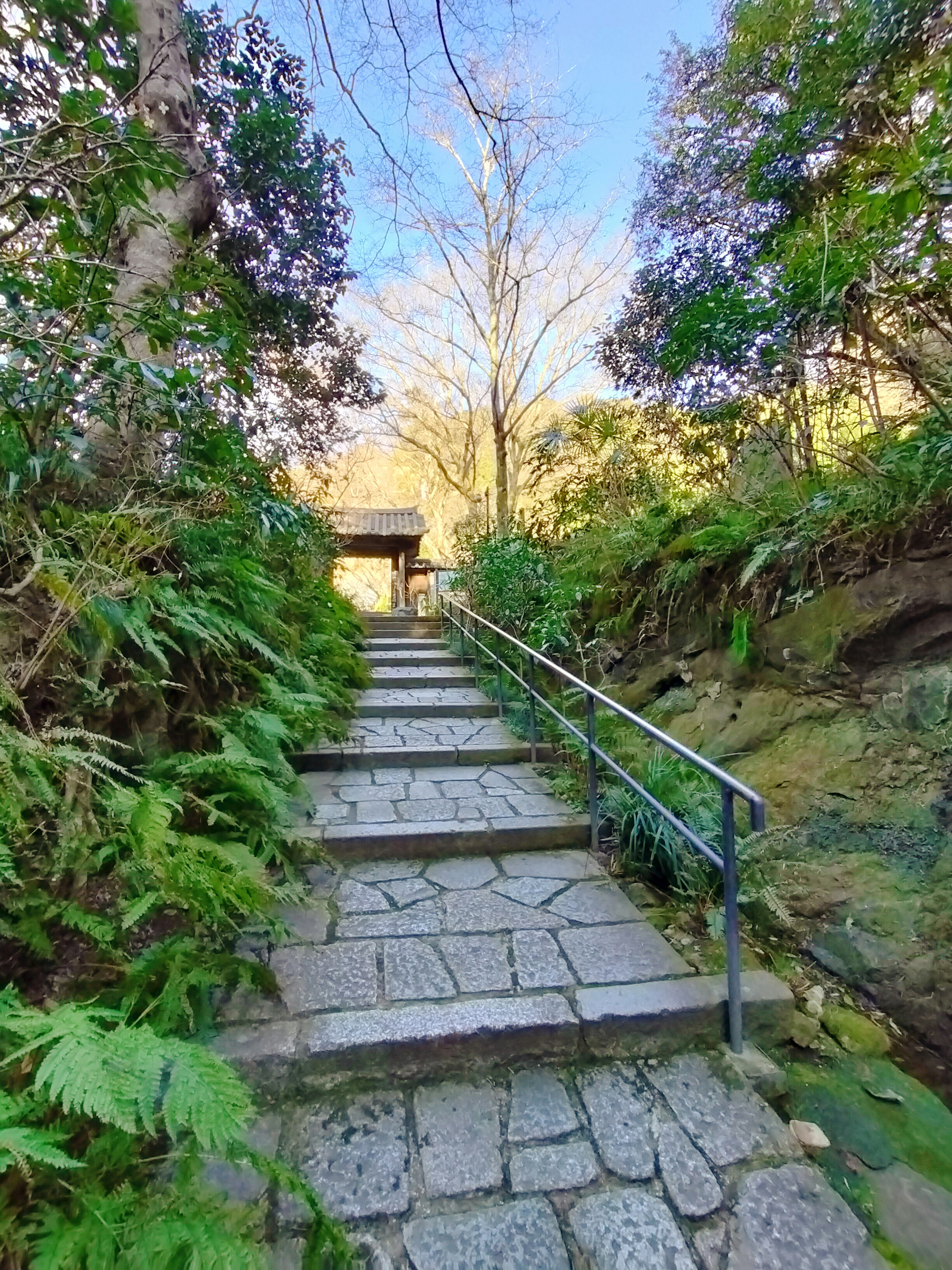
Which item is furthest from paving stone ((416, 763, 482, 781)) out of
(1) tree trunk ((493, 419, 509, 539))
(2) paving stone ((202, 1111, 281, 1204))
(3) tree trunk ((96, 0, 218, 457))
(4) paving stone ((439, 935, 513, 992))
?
(1) tree trunk ((493, 419, 509, 539))

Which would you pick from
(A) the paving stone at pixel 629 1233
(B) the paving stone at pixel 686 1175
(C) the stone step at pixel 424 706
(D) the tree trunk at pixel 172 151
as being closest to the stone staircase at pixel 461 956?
(B) the paving stone at pixel 686 1175

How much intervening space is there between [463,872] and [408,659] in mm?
3751

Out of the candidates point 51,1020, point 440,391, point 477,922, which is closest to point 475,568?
point 477,922

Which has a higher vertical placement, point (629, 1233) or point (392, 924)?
point (392, 924)

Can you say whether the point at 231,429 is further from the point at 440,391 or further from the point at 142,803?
the point at 440,391

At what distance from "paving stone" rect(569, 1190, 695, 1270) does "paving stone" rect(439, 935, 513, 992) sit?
0.53m

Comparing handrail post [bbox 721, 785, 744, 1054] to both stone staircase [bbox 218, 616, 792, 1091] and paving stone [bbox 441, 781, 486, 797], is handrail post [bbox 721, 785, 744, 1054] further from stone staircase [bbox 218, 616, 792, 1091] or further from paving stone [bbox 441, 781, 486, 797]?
paving stone [bbox 441, 781, 486, 797]

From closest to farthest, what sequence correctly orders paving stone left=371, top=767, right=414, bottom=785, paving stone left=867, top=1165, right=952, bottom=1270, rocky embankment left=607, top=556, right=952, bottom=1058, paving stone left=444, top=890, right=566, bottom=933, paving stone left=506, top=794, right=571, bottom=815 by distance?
paving stone left=867, top=1165, right=952, bottom=1270 → rocky embankment left=607, top=556, right=952, bottom=1058 → paving stone left=444, top=890, right=566, bottom=933 → paving stone left=506, top=794, right=571, bottom=815 → paving stone left=371, top=767, right=414, bottom=785

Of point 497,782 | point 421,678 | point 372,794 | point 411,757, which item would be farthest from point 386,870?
point 421,678

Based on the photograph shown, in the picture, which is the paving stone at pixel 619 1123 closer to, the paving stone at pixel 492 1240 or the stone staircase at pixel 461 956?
the stone staircase at pixel 461 956

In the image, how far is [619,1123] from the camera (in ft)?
4.21

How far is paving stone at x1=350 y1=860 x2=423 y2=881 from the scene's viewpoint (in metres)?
2.25

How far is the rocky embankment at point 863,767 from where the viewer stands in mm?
1767

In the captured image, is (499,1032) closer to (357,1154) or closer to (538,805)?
(357,1154)
